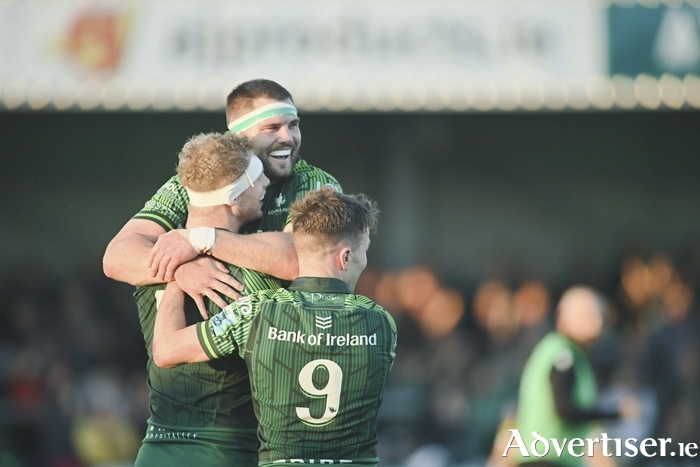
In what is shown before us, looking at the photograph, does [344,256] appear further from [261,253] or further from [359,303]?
[261,253]

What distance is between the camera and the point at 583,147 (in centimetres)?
1306

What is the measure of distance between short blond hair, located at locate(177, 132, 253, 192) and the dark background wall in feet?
30.4

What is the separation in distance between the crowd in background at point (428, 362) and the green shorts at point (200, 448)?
17.3ft

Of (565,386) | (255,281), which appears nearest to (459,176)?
(565,386)

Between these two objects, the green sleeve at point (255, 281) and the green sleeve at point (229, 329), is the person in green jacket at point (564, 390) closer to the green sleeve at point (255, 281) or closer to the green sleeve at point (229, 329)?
the green sleeve at point (255, 281)

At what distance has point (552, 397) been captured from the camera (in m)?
6.70

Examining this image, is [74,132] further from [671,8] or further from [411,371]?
[671,8]

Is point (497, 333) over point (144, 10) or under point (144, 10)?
under

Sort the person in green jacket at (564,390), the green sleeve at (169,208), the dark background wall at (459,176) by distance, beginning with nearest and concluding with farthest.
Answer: the green sleeve at (169,208), the person in green jacket at (564,390), the dark background wall at (459,176)

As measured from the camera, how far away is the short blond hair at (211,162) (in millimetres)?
3578

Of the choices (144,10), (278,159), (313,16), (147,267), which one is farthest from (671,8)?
(147,267)

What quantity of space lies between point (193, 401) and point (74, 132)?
10164mm

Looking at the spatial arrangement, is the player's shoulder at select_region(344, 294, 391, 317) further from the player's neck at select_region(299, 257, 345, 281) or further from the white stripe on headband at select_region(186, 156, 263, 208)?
the white stripe on headband at select_region(186, 156, 263, 208)

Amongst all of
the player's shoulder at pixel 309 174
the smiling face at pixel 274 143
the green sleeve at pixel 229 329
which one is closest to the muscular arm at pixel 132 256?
the green sleeve at pixel 229 329
